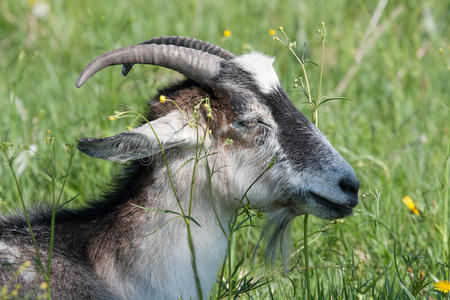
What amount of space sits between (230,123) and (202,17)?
4.21 metres

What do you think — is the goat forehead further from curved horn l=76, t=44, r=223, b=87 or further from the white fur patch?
curved horn l=76, t=44, r=223, b=87

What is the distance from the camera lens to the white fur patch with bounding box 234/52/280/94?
3.73 meters

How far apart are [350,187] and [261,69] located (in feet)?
2.78

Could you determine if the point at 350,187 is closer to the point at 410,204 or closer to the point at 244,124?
the point at 244,124

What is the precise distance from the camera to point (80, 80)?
10.6 feet

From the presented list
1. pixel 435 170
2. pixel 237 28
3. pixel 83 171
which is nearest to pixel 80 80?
pixel 83 171

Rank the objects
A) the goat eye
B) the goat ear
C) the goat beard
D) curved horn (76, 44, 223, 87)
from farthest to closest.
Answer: the goat beard
the goat eye
curved horn (76, 44, 223, 87)
the goat ear

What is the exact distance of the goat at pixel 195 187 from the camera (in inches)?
139

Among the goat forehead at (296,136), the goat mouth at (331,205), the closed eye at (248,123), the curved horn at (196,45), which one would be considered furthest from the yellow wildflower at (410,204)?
the curved horn at (196,45)

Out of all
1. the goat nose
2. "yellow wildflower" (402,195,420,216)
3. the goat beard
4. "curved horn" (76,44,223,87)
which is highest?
"curved horn" (76,44,223,87)

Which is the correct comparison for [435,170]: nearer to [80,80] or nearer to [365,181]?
[365,181]

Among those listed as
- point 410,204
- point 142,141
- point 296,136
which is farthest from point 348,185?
point 142,141

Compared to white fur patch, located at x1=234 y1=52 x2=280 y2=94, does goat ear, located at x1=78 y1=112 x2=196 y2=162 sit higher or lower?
lower

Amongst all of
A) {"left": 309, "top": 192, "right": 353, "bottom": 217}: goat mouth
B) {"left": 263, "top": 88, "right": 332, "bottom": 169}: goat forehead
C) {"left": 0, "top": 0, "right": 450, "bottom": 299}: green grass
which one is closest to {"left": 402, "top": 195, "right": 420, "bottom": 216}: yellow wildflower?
{"left": 0, "top": 0, "right": 450, "bottom": 299}: green grass
